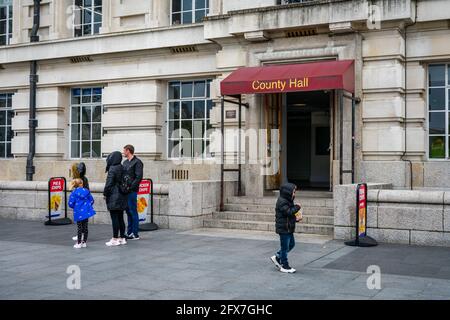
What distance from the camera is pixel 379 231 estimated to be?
38.2 ft

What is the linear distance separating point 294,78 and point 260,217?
138 inches

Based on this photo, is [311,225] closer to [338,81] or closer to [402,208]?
[402,208]

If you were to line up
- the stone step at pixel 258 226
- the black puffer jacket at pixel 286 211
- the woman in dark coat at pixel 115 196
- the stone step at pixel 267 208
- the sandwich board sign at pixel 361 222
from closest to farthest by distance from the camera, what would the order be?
the black puffer jacket at pixel 286 211
the sandwich board sign at pixel 361 222
the woman in dark coat at pixel 115 196
the stone step at pixel 258 226
the stone step at pixel 267 208

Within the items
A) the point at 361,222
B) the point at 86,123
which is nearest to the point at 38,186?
the point at 86,123

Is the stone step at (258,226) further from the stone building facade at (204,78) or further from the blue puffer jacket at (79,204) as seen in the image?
the blue puffer jacket at (79,204)

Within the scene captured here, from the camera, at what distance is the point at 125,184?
37.6 ft

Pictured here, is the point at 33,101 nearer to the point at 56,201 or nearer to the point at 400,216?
the point at 56,201

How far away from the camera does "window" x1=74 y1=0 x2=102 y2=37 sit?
19391 millimetres

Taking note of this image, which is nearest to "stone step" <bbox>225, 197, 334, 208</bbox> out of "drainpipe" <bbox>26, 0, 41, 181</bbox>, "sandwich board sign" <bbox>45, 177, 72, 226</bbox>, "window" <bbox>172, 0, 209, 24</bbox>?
"sandwich board sign" <bbox>45, 177, 72, 226</bbox>

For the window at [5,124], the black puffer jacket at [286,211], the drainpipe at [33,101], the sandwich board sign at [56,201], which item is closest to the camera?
the black puffer jacket at [286,211]

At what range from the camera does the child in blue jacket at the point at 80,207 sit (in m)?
11.1

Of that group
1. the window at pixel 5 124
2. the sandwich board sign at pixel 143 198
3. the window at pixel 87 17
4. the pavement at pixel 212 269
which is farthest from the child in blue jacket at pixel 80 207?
the window at pixel 5 124

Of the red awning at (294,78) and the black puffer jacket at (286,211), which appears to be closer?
Answer: the black puffer jacket at (286,211)

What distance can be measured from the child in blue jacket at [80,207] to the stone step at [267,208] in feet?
14.7
